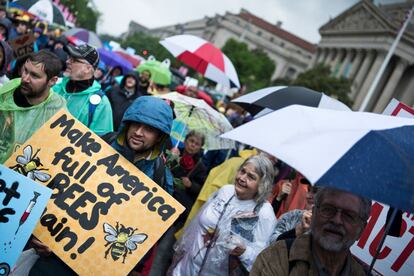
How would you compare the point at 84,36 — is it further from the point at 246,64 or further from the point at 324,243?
the point at 246,64

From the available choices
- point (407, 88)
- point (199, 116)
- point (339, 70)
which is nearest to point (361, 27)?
point (339, 70)

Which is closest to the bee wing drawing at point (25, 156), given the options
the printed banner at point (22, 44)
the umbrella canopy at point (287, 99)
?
the umbrella canopy at point (287, 99)

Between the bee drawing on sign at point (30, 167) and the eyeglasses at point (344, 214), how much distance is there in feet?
5.04

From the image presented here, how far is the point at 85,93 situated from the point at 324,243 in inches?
95.2

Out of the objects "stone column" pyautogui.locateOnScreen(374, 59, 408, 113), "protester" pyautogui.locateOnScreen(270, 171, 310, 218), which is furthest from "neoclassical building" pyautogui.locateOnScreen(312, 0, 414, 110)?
"protester" pyautogui.locateOnScreen(270, 171, 310, 218)

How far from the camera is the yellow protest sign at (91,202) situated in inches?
88.7

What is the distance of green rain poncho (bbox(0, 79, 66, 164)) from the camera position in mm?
2705

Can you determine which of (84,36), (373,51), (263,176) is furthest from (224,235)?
(373,51)

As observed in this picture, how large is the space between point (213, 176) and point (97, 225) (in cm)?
230

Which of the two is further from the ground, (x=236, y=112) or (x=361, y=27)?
(x=361, y=27)

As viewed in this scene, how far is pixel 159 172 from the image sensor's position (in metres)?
2.77

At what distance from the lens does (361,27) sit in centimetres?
5878

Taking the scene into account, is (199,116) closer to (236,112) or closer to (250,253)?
(250,253)

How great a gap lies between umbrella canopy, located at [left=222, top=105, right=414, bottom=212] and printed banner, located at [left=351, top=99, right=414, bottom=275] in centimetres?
121
